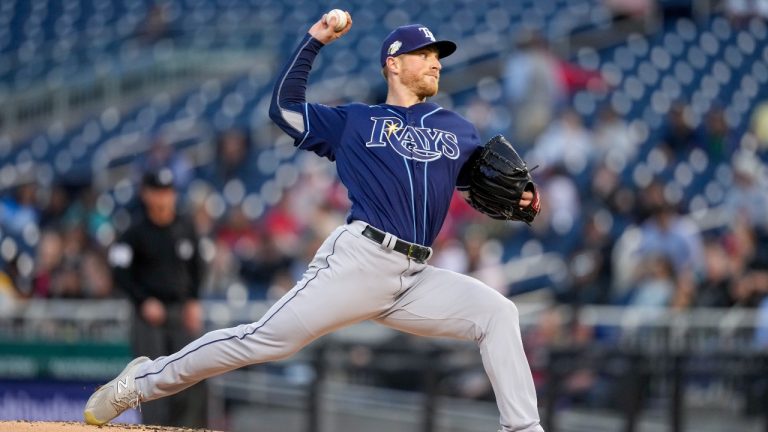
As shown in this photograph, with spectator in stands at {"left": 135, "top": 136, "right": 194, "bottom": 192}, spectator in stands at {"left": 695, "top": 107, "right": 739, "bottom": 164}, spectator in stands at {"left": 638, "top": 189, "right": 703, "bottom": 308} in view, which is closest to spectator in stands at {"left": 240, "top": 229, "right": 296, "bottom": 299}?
spectator in stands at {"left": 135, "top": 136, "right": 194, "bottom": 192}

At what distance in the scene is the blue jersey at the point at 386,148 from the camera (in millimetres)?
4531

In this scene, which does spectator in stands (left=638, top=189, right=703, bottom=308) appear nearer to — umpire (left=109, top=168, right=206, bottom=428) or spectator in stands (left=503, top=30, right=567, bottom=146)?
spectator in stands (left=503, top=30, right=567, bottom=146)

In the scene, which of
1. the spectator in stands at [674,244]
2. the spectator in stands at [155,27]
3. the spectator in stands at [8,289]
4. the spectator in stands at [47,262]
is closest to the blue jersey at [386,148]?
the spectator in stands at [674,244]

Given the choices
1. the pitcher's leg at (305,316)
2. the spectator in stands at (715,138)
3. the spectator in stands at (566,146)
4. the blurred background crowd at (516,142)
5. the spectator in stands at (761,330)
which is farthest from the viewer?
the spectator in stands at (715,138)

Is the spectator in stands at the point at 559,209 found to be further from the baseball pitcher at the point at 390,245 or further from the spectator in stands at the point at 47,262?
the baseball pitcher at the point at 390,245

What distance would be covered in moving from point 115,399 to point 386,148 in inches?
53.6

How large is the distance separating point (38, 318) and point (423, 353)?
2712 millimetres

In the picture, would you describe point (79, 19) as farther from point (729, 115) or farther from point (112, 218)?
point (729, 115)

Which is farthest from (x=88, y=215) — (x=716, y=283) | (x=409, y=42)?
(x=409, y=42)

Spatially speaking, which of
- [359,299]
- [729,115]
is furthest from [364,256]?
[729,115]

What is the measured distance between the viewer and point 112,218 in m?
11.4

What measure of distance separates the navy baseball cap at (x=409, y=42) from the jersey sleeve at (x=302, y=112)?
0.85ft

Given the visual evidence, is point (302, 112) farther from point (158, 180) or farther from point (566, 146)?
point (566, 146)

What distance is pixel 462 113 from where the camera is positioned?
12633 millimetres
